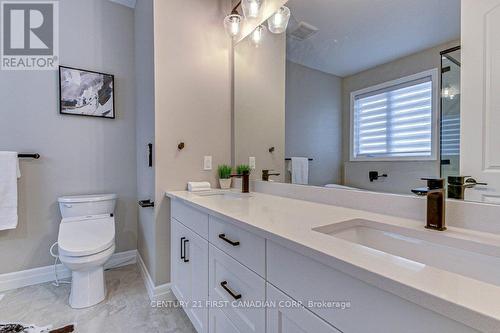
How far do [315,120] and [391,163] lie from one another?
529 millimetres

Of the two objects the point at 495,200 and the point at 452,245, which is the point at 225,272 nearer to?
the point at 452,245

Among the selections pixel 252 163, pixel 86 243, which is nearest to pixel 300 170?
pixel 252 163

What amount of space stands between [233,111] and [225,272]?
1417 millimetres

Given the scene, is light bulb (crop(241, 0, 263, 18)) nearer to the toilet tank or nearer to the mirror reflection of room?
the mirror reflection of room

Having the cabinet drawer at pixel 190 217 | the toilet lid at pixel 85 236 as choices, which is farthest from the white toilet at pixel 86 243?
the cabinet drawer at pixel 190 217

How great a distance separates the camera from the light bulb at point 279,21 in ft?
5.18

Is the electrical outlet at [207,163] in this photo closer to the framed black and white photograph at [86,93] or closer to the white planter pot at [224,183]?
the white planter pot at [224,183]

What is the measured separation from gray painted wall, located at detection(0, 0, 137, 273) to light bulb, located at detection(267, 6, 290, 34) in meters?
1.57

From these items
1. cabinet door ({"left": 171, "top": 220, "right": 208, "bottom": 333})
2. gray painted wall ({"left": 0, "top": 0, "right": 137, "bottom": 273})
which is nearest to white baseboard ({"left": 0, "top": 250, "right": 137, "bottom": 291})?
gray painted wall ({"left": 0, "top": 0, "right": 137, "bottom": 273})

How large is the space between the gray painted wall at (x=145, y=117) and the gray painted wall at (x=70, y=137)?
162 millimetres

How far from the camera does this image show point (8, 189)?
1854mm

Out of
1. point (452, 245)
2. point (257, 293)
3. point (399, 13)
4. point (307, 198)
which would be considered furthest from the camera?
point (307, 198)

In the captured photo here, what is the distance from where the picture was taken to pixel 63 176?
216 cm

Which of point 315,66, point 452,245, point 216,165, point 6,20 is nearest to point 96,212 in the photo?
point 216,165
